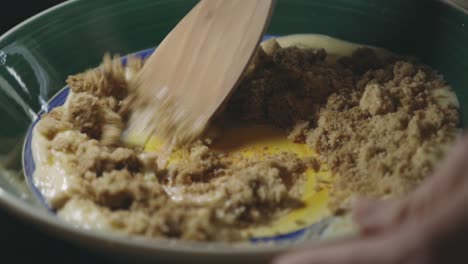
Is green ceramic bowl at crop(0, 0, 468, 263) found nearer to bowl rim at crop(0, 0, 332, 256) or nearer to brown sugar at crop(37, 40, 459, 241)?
brown sugar at crop(37, 40, 459, 241)

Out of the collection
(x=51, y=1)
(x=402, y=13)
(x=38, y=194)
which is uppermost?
(x=402, y=13)

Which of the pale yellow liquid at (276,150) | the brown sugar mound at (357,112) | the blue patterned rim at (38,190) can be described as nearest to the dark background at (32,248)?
the blue patterned rim at (38,190)

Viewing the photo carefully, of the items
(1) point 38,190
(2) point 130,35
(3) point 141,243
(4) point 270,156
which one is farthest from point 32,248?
(2) point 130,35

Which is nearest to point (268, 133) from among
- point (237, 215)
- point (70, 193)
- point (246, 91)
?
point (246, 91)

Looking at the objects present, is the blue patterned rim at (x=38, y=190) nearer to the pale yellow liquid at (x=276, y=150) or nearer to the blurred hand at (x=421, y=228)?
the pale yellow liquid at (x=276, y=150)

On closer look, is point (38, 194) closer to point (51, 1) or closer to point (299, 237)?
point (299, 237)

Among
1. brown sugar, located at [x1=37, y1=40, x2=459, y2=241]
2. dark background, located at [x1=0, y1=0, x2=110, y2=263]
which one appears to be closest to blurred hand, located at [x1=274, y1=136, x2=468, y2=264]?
brown sugar, located at [x1=37, y1=40, x2=459, y2=241]
